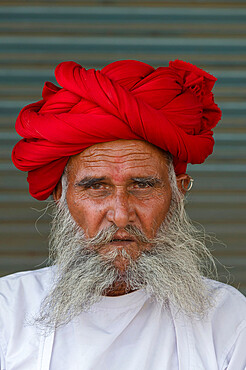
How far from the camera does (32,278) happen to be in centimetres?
288

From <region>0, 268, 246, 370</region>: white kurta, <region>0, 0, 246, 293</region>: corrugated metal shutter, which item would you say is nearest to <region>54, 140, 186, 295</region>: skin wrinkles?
<region>0, 268, 246, 370</region>: white kurta

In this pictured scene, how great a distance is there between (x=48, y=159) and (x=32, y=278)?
565 mm

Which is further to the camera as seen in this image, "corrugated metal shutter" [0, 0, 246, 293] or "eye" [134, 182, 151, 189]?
"corrugated metal shutter" [0, 0, 246, 293]

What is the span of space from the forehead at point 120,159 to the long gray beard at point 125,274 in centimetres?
22

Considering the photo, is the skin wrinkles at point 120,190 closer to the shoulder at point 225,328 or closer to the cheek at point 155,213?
the cheek at point 155,213

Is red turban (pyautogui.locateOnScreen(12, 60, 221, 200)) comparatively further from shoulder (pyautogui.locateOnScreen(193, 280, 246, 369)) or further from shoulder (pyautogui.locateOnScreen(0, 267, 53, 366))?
shoulder (pyautogui.locateOnScreen(193, 280, 246, 369))

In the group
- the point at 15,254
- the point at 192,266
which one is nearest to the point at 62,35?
the point at 15,254

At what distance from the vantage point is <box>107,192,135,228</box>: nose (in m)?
2.53

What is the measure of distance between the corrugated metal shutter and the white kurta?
4.87ft

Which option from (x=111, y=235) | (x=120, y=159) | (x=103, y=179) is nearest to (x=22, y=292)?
(x=111, y=235)

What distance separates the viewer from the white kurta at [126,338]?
258 cm

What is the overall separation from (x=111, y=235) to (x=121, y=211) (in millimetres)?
107

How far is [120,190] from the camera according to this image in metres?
2.59

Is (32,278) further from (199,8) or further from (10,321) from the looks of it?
(199,8)
